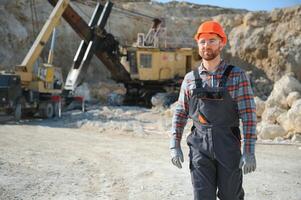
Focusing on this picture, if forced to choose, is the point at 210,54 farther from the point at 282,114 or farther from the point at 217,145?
the point at 282,114

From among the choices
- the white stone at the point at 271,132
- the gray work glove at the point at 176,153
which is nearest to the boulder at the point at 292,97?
the white stone at the point at 271,132

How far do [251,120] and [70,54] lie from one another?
26.6m

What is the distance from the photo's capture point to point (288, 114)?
428 inches

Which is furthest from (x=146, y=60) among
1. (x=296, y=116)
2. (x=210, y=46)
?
(x=210, y=46)

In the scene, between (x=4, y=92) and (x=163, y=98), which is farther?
(x=163, y=98)

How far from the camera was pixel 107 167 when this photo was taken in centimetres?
690

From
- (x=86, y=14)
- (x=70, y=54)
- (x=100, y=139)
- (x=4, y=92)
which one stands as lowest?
(x=100, y=139)

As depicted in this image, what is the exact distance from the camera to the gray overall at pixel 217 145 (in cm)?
→ 303

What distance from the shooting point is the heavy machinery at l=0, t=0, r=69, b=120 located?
1347 cm

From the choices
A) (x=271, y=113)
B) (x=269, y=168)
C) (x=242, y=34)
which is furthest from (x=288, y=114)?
(x=242, y=34)

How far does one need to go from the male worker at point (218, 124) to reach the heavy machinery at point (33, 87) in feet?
36.7

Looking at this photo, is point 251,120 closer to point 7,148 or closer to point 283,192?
point 283,192

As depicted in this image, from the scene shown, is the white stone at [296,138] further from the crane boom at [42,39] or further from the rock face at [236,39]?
the rock face at [236,39]

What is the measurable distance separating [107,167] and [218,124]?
4.14 m
